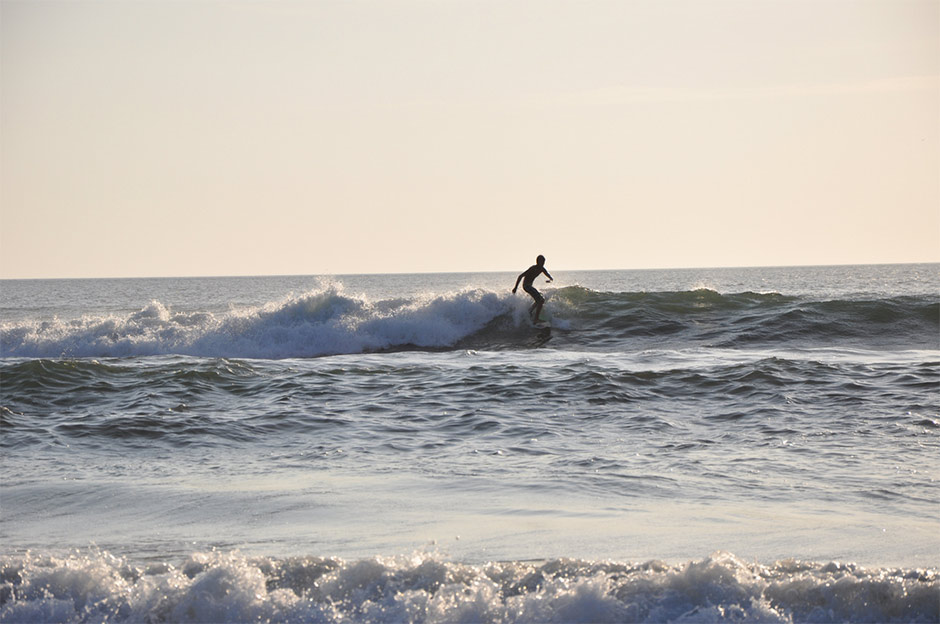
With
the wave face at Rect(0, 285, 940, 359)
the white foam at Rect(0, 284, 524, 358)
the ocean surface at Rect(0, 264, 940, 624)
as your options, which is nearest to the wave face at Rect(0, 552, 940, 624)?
the ocean surface at Rect(0, 264, 940, 624)

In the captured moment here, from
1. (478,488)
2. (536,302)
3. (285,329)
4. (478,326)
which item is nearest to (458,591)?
(478,488)

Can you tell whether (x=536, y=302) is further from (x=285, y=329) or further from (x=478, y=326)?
(x=285, y=329)

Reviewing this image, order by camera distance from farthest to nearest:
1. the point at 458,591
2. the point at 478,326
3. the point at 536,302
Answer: the point at 536,302, the point at 478,326, the point at 458,591

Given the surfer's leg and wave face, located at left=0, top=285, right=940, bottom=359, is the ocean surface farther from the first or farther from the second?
the surfer's leg

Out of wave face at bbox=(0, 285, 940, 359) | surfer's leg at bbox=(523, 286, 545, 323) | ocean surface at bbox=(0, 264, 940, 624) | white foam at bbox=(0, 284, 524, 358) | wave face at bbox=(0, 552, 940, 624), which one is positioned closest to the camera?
wave face at bbox=(0, 552, 940, 624)

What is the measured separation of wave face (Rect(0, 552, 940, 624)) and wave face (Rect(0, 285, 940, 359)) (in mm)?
12310

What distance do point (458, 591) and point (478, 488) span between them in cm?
221

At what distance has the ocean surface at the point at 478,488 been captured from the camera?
476 cm

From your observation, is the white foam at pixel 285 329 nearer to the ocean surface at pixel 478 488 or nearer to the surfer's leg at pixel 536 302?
the surfer's leg at pixel 536 302

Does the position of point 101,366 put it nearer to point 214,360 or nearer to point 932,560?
point 214,360

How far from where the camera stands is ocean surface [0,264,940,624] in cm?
476

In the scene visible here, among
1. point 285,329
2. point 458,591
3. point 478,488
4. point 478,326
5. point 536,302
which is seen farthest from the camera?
point 536,302

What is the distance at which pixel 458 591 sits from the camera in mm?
4773

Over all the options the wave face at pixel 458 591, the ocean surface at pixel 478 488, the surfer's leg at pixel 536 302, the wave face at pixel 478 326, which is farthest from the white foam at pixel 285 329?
the wave face at pixel 458 591
